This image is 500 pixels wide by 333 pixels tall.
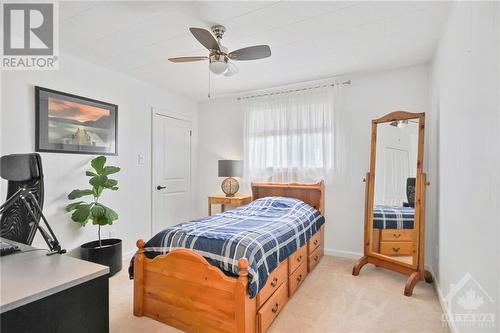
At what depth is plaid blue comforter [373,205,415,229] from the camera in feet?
9.05

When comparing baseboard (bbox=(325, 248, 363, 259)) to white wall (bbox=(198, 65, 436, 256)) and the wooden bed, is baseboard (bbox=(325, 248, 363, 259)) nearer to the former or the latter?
white wall (bbox=(198, 65, 436, 256))

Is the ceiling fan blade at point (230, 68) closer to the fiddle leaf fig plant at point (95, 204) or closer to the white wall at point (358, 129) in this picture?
the fiddle leaf fig plant at point (95, 204)

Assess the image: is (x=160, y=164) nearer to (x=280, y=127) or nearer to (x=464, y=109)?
(x=280, y=127)

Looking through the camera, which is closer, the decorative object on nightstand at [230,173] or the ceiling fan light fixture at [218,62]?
the ceiling fan light fixture at [218,62]

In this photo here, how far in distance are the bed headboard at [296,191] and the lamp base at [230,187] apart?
0.34 meters

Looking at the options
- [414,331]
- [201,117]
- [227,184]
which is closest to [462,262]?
[414,331]

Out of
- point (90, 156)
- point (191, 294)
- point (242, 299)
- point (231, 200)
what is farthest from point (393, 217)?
point (90, 156)

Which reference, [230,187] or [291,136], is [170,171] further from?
[291,136]

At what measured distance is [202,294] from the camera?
6.11ft

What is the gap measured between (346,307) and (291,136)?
90.5 inches

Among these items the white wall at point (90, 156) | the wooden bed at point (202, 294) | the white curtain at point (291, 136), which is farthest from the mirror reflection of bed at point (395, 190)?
the white wall at point (90, 156)

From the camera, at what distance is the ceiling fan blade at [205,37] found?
187 cm

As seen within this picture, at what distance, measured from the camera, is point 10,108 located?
7.96ft

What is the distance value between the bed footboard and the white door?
1.86m
